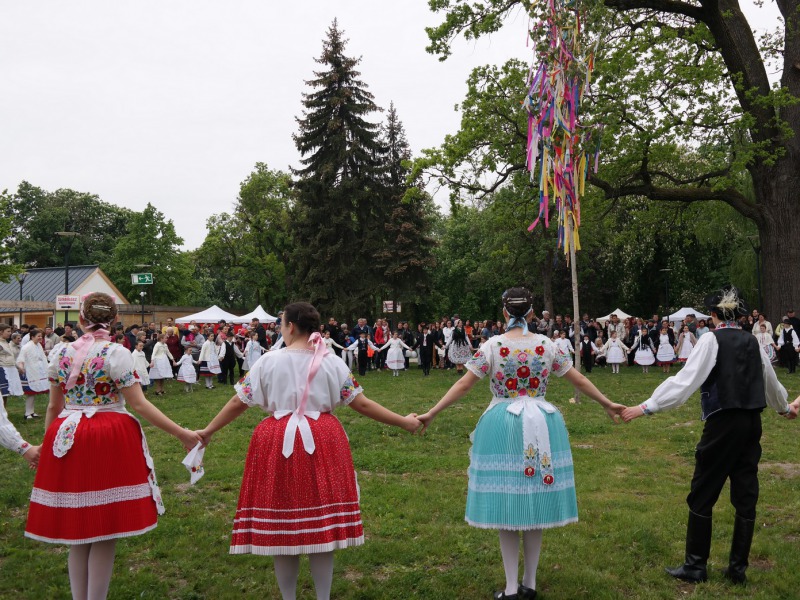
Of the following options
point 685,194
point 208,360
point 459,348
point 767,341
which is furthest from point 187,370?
point 767,341

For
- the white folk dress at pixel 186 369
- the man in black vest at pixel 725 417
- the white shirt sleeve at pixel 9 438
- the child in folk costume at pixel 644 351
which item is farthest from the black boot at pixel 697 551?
the child in folk costume at pixel 644 351

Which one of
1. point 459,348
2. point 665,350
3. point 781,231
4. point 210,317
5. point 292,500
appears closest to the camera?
point 292,500

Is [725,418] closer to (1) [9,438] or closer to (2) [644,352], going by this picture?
(1) [9,438]

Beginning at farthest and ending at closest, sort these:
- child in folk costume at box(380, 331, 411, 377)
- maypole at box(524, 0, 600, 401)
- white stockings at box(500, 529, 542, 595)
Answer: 1. child in folk costume at box(380, 331, 411, 377)
2. maypole at box(524, 0, 600, 401)
3. white stockings at box(500, 529, 542, 595)

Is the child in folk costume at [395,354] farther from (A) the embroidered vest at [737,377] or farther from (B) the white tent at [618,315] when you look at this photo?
(A) the embroidered vest at [737,377]

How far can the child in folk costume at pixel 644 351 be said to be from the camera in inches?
872

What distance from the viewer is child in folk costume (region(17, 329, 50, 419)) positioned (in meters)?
13.8

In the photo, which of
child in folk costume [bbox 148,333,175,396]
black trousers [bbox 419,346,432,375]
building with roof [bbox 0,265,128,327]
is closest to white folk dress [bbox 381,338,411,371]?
black trousers [bbox 419,346,432,375]

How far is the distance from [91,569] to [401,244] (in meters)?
36.7

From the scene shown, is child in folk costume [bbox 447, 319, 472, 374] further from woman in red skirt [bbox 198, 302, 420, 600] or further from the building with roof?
the building with roof

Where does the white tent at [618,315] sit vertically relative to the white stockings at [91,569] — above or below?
above

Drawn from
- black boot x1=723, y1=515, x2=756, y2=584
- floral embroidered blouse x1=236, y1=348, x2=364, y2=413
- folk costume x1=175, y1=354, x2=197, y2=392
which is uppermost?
floral embroidered blouse x1=236, y1=348, x2=364, y2=413

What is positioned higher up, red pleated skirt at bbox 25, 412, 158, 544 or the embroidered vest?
the embroidered vest

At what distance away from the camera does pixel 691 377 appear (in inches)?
182
